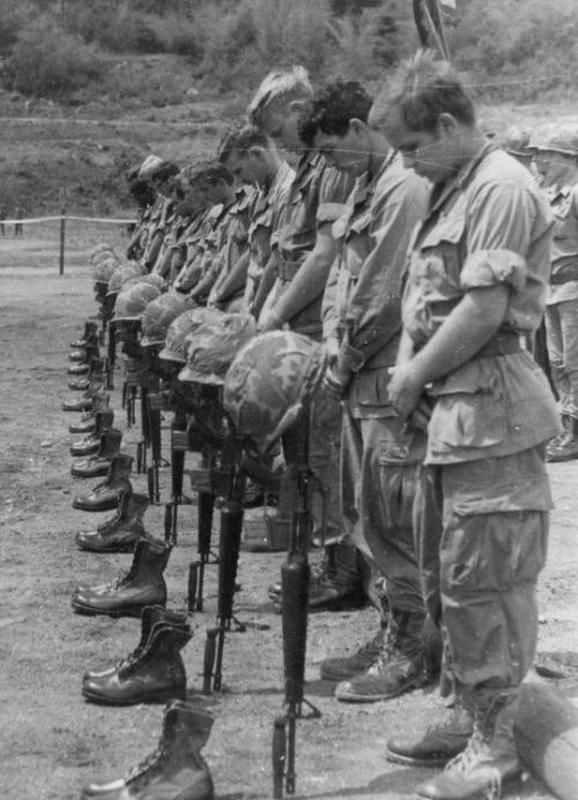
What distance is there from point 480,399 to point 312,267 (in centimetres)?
251

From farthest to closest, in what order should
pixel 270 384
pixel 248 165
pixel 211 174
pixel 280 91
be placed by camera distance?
pixel 211 174 → pixel 248 165 → pixel 280 91 → pixel 270 384

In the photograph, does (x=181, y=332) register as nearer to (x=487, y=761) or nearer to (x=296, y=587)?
(x=296, y=587)

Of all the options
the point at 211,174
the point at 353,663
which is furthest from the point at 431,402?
the point at 211,174

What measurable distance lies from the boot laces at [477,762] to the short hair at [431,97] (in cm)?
168

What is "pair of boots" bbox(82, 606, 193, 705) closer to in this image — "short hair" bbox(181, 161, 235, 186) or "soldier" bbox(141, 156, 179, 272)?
"short hair" bbox(181, 161, 235, 186)

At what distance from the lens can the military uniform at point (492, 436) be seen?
4.73 meters

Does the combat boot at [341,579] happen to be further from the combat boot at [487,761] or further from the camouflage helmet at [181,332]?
the combat boot at [487,761]

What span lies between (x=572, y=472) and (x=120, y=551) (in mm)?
2900

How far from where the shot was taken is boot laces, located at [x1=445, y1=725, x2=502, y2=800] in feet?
15.7

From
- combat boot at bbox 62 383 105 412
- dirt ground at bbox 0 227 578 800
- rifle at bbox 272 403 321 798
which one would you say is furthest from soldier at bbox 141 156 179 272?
rifle at bbox 272 403 321 798

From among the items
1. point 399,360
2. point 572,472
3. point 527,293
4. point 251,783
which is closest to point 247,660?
point 251,783

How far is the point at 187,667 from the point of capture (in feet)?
21.1

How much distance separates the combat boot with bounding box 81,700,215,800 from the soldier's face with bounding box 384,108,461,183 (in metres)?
1.63

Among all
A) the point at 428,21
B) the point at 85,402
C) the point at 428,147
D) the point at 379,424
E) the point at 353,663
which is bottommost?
the point at 85,402
